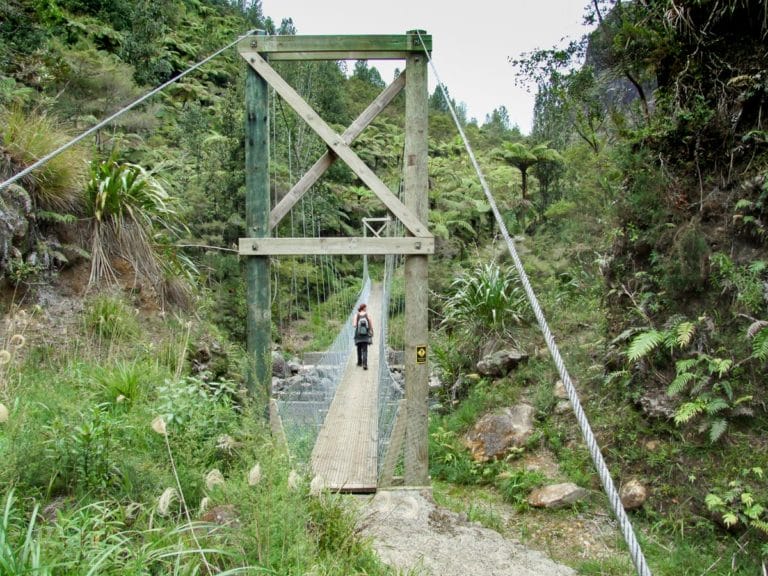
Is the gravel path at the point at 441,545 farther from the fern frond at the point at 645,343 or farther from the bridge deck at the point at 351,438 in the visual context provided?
the fern frond at the point at 645,343

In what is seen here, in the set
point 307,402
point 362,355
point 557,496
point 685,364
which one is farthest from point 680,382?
point 362,355

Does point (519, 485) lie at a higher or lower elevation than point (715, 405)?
lower

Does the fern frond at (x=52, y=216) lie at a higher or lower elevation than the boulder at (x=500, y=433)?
higher

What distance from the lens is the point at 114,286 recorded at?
4160 millimetres

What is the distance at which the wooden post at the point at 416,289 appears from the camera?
12.2ft

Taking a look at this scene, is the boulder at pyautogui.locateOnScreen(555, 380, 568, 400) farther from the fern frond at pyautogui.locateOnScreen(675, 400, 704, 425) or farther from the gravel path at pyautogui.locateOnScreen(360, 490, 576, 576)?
the gravel path at pyautogui.locateOnScreen(360, 490, 576, 576)

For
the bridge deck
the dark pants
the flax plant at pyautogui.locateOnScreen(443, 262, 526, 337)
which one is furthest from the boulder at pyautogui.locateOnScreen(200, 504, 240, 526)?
the dark pants

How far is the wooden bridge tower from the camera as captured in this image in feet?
12.0

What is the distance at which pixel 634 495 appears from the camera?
11.2 ft

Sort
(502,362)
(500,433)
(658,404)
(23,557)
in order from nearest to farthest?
(23,557) < (658,404) < (500,433) < (502,362)

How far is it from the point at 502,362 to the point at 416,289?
2.49 metres

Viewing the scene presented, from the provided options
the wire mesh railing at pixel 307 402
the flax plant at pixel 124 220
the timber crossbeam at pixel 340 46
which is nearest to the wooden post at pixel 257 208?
the timber crossbeam at pixel 340 46

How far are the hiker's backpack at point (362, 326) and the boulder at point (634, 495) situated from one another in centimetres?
496

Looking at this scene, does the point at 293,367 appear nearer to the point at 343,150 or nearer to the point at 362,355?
the point at 362,355
